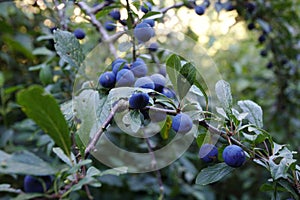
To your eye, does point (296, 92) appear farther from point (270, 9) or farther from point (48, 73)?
point (48, 73)

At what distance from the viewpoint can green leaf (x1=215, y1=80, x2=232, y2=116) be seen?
699 millimetres

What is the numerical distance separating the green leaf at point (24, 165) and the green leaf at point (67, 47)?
0.95 feet

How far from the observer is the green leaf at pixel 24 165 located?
1.66 feet

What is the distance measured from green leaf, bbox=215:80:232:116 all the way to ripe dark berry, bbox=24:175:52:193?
1.15ft

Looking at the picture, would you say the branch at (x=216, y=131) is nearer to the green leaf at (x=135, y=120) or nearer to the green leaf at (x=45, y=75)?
the green leaf at (x=135, y=120)

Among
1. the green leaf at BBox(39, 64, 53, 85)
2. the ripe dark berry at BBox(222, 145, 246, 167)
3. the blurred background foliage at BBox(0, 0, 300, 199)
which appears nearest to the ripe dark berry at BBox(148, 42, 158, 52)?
the blurred background foliage at BBox(0, 0, 300, 199)

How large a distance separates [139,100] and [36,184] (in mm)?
232

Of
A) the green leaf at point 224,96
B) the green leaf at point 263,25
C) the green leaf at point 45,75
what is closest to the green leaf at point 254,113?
the green leaf at point 224,96

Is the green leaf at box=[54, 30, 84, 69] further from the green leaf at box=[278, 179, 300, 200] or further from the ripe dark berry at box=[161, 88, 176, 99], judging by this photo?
the green leaf at box=[278, 179, 300, 200]

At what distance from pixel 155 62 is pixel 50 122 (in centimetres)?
66

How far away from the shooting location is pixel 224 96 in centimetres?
71

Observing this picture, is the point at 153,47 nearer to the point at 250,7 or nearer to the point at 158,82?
the point at 158,82

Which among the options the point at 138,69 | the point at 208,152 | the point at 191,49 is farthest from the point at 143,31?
the point at 191,49

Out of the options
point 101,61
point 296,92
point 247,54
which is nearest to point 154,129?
point 101,61
